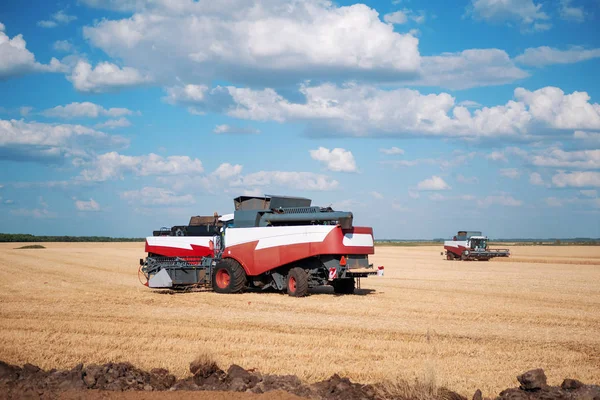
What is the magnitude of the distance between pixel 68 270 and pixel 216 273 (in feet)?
44.3

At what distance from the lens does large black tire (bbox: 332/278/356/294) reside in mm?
21391

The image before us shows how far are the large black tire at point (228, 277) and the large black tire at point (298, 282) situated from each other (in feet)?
6.36

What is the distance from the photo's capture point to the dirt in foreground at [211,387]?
25.0 feet

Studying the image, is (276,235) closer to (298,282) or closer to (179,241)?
(298,282)

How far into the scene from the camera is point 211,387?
8406 millimetres

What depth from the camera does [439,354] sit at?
10797 mm

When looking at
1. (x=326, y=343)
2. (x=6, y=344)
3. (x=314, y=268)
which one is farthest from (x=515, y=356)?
(x=314, y=268)

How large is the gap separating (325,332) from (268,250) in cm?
833

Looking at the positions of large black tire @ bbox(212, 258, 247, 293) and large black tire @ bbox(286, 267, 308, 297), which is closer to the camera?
large black tire @ bbox(286, 267, 308, 297)

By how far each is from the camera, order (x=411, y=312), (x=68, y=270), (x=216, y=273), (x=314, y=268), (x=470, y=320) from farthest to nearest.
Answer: (x=68, y=270) → (x=216, y=273) → (x=314, y=268) → (x=411, y=312) → (x=470, y=320)

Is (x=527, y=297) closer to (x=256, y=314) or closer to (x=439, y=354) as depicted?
(x=256, y=314)

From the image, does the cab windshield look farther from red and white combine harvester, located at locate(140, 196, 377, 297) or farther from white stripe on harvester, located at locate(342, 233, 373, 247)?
white stripe on harvester, located at locate(342, 233, 373, 247)

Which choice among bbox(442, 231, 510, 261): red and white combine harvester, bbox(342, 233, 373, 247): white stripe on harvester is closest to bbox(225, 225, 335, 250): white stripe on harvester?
bbox(342, 233, 373, 247): white stripe on harvester

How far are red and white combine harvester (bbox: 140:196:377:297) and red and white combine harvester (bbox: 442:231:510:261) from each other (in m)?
33.8
